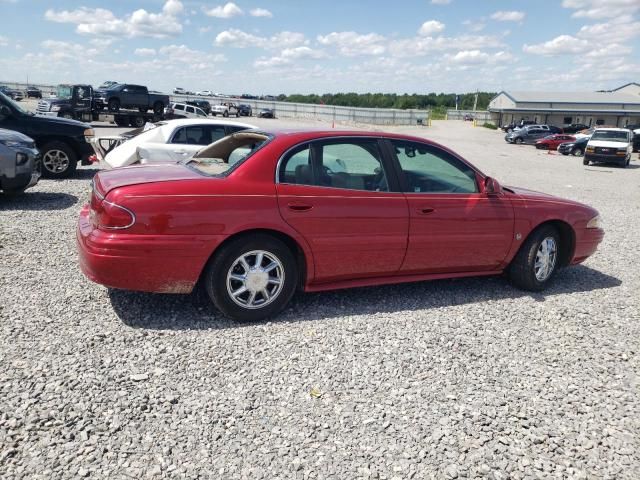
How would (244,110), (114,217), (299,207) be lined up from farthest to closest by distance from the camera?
(244,110), (299,207), (114,217)

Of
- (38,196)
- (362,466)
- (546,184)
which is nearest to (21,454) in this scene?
(362,466)

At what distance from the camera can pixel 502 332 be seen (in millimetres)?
4328

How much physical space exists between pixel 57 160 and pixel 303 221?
8.52 meters

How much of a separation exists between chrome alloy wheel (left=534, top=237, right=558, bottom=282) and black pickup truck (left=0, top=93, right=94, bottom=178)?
910 centimetres

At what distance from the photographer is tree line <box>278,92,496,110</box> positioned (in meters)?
134

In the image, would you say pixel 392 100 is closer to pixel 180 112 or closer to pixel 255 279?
pixel 180 112

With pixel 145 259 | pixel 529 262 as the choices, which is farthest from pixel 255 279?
pixel 529 262

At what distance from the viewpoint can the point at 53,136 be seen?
1058cm

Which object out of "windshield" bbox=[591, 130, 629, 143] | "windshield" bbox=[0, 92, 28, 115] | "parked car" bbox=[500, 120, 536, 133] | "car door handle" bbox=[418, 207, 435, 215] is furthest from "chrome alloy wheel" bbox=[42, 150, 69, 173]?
"parked car" bbox=[500, 120, 536, 133]

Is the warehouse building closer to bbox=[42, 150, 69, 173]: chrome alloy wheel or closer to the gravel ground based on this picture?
bbox=[42, 150, 69, 173]: chrome alloy wheel

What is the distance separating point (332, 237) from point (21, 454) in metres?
2.55

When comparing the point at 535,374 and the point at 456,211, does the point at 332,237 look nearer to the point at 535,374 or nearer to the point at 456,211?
the point at 456,211

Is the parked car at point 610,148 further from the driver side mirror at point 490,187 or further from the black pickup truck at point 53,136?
the driver side mirror at point 490,187

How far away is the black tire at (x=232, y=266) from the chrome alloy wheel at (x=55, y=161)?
26.7 ft
